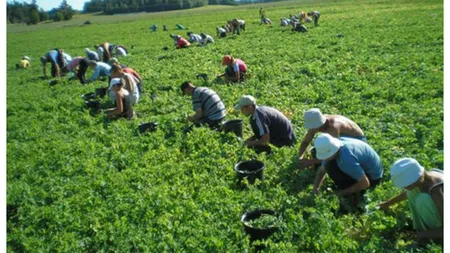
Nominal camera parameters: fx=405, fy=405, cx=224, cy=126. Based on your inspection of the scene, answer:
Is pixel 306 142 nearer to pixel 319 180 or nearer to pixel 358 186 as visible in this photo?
pixel 319 180

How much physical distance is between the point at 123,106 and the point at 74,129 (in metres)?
1.45

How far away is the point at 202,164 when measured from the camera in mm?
7508

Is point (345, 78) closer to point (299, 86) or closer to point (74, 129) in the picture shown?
point (299, 86)

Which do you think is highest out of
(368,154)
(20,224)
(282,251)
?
(368,154)

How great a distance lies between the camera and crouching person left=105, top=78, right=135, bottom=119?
11.2 metres

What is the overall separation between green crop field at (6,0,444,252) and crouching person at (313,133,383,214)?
0.58ft

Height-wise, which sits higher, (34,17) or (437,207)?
(34,17)

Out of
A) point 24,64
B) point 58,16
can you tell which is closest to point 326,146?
point 24,64

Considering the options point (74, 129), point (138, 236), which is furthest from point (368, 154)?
point (74, 129)

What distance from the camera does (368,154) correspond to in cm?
554

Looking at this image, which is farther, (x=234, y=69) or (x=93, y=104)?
(x=234, y=69)

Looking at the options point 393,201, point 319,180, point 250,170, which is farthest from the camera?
point 250,170

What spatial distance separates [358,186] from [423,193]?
1247 mm

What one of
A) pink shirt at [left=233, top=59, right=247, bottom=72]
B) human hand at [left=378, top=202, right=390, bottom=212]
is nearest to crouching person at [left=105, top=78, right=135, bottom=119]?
pink shirt at [left=233, top=59, right=247, bottom=72]
